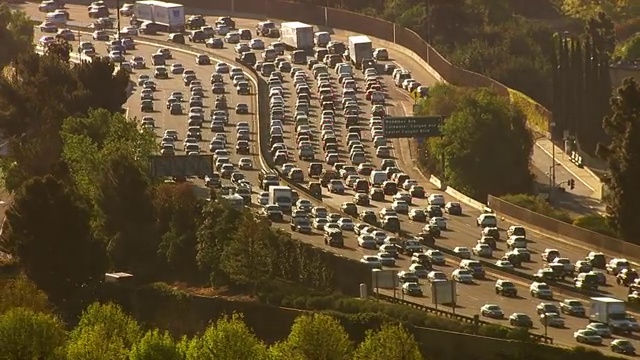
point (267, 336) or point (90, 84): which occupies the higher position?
point (90, 84)

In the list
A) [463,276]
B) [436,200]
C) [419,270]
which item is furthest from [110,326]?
[436,200]

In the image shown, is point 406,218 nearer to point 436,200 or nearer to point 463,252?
point 436,200

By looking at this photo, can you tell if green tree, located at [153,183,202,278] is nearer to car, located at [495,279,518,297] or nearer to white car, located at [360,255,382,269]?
white car, located at [360,255,382,269]

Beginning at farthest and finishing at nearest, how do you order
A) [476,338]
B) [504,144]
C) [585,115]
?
[585,115] < [504,144] < [476,338]

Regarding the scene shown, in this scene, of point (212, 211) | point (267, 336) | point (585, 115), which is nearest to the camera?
point (267, 336)

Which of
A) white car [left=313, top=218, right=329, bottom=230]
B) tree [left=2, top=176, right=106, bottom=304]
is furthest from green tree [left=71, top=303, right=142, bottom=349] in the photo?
white car [left=313, top=218, right=329, bottom=230]

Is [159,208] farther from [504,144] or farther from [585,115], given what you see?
[585,115]

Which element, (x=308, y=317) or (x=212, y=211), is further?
(x=212, y=211)

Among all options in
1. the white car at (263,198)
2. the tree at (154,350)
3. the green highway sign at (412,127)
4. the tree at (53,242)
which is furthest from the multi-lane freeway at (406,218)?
the tree at (154,350)

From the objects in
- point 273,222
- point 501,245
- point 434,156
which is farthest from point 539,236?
point 434,156
